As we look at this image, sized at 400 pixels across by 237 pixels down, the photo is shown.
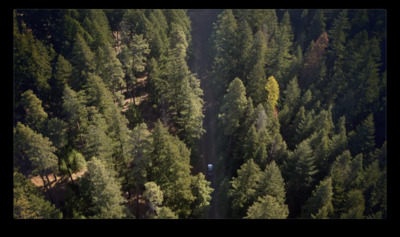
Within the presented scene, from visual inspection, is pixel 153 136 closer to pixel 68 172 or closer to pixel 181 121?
pixel 181 121

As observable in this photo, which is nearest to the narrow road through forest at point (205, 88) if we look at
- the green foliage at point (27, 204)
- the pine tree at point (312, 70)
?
the pine tree at point (312, 70)

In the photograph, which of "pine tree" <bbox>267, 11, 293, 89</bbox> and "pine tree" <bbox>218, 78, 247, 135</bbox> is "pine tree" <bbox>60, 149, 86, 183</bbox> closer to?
"pine tree" <bbox>218, 78, 247, 135</bbox>

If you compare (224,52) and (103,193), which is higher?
(224,52)

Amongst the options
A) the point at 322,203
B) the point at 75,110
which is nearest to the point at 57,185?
the point at 75,110

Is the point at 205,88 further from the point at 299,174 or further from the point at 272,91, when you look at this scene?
the point at 299,174

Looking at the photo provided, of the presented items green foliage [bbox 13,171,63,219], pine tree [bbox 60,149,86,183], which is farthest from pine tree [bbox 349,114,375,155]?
green foliage [bbox 13,171,63,219]
